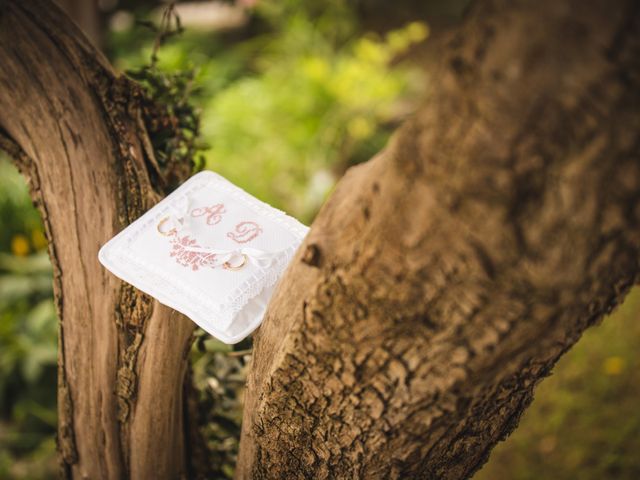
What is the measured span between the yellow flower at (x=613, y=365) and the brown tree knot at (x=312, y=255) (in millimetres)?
2563

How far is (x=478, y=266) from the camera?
0.70 meters

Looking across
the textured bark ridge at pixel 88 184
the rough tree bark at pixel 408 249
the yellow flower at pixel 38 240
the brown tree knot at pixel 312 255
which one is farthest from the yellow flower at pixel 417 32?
the brown tree knot at pixel 312 255

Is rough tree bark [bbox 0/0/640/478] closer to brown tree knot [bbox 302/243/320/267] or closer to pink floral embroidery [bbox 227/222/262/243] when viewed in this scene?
brown tree knot [bbox 302/243/320/267]

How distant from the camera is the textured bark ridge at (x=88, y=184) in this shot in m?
1.20

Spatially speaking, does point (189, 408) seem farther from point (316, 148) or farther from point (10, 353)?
point (316, 148)

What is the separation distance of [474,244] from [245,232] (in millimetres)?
619

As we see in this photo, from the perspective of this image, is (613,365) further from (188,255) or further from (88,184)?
(88,184)

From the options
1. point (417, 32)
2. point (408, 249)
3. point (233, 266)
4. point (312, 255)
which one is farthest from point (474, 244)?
point (417, 32)

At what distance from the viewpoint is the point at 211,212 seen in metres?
1.21

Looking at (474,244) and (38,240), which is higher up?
(474,244)

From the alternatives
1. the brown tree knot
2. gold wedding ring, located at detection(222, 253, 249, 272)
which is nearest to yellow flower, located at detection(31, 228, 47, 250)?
gold wedding ring, located at detection(222, 253, 249, 272)

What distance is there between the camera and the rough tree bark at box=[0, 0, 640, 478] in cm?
62

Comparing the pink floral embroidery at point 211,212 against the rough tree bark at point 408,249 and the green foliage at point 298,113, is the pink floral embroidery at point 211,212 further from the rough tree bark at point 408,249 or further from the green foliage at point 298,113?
the green foliage at point 298,113

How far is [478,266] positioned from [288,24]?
445 cm
